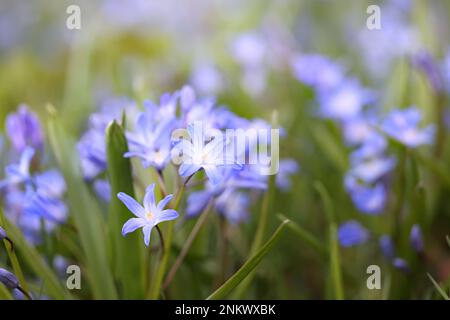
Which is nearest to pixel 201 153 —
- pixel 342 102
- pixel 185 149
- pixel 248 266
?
pixel 185 149

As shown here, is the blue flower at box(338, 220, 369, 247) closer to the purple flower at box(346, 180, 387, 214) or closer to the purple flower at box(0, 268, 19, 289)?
the purple flower at box(346, 180, 387, 214)

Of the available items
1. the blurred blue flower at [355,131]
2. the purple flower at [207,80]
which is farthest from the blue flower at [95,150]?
the purple flower at [207,80]

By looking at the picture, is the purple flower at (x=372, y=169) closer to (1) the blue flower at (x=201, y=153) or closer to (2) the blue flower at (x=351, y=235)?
(2) the blue flower at (x=351, y=235)

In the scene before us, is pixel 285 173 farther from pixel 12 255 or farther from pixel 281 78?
pixel 12 255

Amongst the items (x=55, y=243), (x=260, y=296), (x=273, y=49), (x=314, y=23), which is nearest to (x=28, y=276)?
(x=55, y=243)

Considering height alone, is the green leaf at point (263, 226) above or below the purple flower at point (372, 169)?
below

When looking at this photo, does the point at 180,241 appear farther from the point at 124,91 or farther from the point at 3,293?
the point at 124,91
